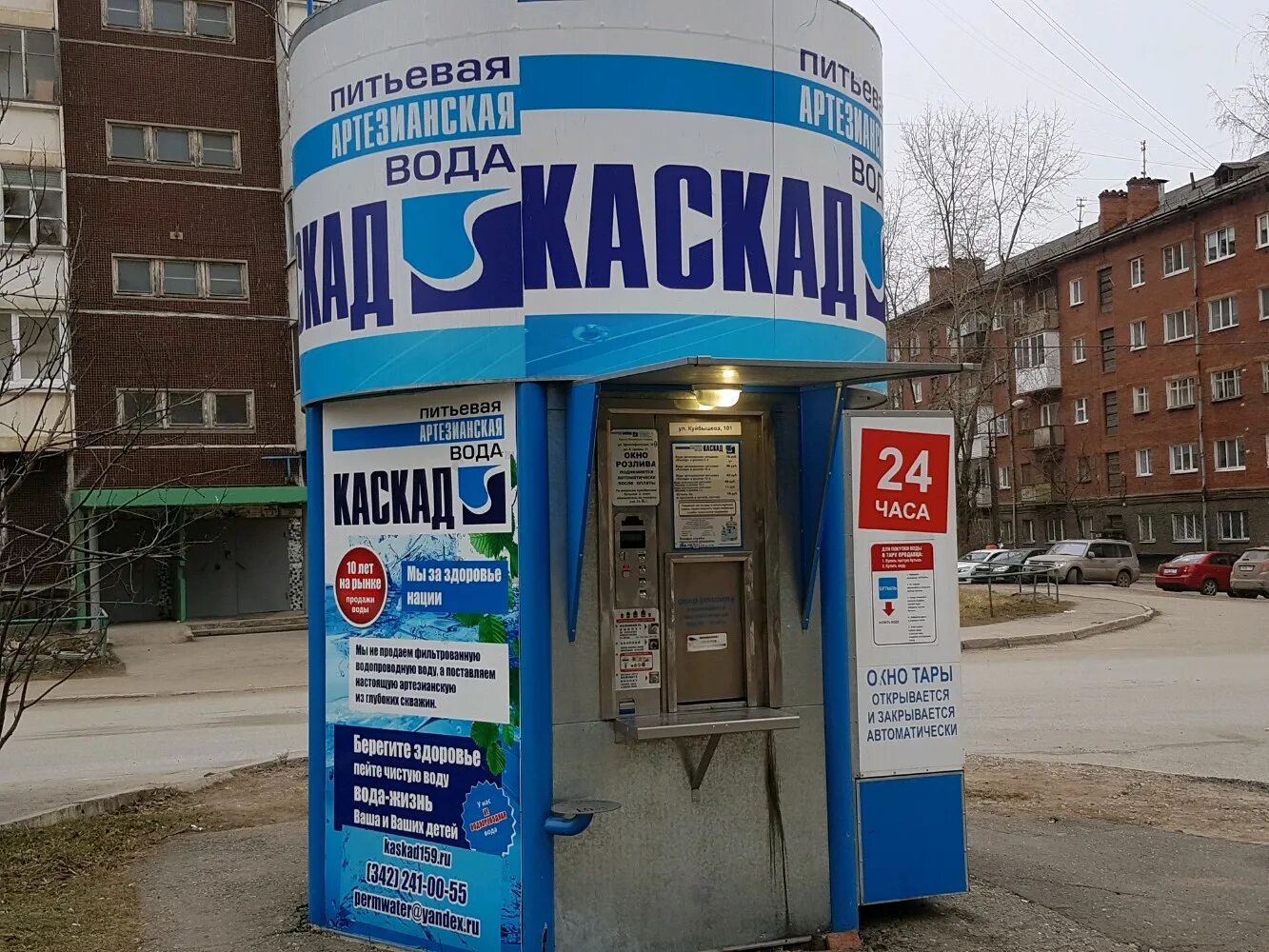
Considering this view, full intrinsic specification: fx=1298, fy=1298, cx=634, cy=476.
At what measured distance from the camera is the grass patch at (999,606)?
28.0 meters

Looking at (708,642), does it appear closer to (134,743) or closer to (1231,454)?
(134,743)

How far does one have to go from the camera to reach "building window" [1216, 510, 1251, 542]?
49.0m

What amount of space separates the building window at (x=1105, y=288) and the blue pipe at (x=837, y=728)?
56321mm

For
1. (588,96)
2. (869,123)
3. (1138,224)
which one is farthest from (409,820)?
(1138,224)

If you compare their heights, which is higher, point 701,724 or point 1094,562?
point 701,724

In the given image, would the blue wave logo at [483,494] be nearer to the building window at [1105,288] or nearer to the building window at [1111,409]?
the building window at [1111,409]

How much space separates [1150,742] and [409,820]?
9119mm

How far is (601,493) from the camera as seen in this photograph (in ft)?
19.3

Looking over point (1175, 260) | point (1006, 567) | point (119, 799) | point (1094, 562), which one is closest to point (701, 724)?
point (119, 799)

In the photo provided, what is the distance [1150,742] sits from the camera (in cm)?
1273

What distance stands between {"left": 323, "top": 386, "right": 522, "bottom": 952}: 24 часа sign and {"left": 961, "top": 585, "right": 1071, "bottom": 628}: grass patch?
71.6ft

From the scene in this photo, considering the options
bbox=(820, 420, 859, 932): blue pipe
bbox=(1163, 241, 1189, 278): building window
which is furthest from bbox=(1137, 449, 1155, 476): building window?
bbox=(820, 420, 859, 932): blue pipe

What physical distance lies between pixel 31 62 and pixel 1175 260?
43245mm

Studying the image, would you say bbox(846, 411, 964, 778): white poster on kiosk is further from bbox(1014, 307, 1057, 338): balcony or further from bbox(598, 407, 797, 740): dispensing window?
bbox(1014, 307, 1057, 338): balcony
